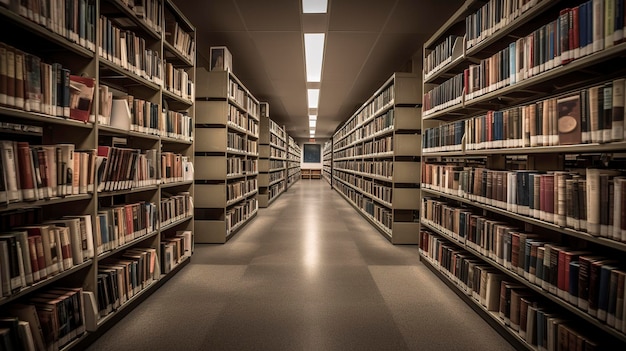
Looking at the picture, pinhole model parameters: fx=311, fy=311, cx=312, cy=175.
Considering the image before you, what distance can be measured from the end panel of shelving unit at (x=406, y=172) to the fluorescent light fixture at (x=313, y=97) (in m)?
4.05

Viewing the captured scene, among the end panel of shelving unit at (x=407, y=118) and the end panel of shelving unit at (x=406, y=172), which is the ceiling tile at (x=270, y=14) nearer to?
the end panel of shelving unit at (x=407, y=118)

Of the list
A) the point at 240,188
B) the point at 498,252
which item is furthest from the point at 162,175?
the point at 498,252

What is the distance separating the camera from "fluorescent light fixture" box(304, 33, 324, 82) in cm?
471

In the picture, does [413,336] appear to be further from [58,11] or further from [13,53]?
[58,11]

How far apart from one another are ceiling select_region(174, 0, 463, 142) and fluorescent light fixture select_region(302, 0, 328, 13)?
0.22ft

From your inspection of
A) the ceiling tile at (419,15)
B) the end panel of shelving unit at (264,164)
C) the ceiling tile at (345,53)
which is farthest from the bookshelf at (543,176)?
the end panel of shelving unit at (264,164)

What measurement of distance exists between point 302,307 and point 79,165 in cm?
186

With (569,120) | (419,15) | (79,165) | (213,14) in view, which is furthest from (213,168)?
(569,120)

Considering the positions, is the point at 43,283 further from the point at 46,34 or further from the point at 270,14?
the point at 270,14

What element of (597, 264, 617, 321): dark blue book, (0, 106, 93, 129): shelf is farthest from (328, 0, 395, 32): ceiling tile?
(597, 264, 617, 321): dark blue book

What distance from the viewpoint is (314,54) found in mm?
5414

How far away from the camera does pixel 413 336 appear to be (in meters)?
2.13

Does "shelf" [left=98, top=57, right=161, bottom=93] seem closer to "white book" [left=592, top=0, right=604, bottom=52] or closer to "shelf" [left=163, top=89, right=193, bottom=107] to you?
"shelf" [left=163, top=89, right=193, bottom=107]

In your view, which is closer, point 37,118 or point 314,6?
point 37,118
